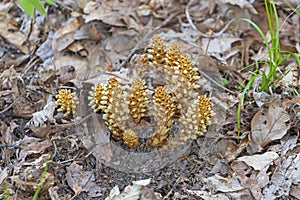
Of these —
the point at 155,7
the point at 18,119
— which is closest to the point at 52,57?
the point at 18,119

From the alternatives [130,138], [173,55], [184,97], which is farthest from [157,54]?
[130,138]

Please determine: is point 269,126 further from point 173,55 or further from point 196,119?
point 173,55

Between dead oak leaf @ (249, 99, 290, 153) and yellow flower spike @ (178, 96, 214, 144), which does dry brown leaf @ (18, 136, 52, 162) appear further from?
dead oak leaf @ (249, 99, 290, 153)

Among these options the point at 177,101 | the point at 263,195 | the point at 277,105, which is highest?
the point at 177,101

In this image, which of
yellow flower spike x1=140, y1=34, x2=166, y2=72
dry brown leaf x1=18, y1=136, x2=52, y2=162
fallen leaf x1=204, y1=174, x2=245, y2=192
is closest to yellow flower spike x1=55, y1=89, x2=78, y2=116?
dry brown leaf x1=18, y1=136, x2=52, y2=162

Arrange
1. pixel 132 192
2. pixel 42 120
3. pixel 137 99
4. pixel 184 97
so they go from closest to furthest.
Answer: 1. pixel 132 192
2. pixel 137 99
3. pixel 184 97
4. pixel 42 120

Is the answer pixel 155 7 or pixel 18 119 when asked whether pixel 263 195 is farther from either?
pixel 155 7

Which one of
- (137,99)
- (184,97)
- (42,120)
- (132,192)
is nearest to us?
(132,192)
